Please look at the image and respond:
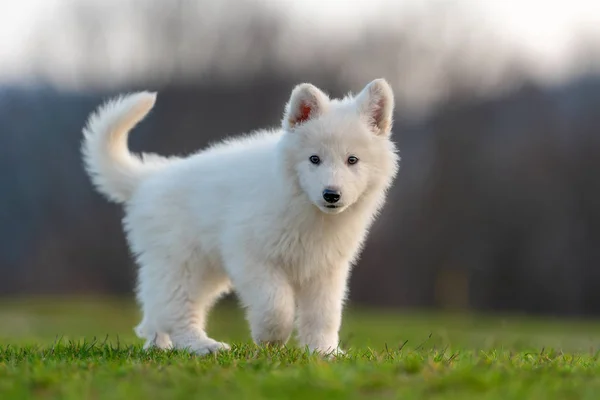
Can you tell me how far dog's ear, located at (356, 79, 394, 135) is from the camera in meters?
6.19

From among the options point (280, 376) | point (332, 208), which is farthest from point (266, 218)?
point (280, 376)

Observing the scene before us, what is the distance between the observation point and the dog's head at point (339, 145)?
228 inches

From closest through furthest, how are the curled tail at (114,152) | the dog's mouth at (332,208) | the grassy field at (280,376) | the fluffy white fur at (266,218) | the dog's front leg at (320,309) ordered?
1. the grassy field at (280,376)
2. the dog's mouth at (332,208)
3. the fluffy white fur at (266,218)
4. the dog's front leg at (320,309)
5. the curled tail at (114,152)

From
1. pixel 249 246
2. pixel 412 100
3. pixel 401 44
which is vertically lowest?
pixel 249 246

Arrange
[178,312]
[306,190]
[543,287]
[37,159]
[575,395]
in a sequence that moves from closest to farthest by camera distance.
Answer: [575,395]
[306,190]
[178,312]
[543,287]
[37,159]

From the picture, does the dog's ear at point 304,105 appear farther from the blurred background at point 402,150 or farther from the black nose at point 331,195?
the blurred background at point 402,150

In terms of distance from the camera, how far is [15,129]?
1112 inches

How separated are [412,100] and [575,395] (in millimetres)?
25209

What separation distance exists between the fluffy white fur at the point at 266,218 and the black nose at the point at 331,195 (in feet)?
0.11

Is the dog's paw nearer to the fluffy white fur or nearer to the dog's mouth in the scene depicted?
the fluffy white fur

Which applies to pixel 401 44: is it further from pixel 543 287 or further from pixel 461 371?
pixel 461 371

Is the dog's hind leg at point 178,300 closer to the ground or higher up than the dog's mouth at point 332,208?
closer to the ground

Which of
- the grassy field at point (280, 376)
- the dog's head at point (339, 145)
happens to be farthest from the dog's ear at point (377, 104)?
the grassy field at point (280, 376)

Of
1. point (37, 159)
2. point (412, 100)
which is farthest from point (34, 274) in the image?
point (412, 100)
